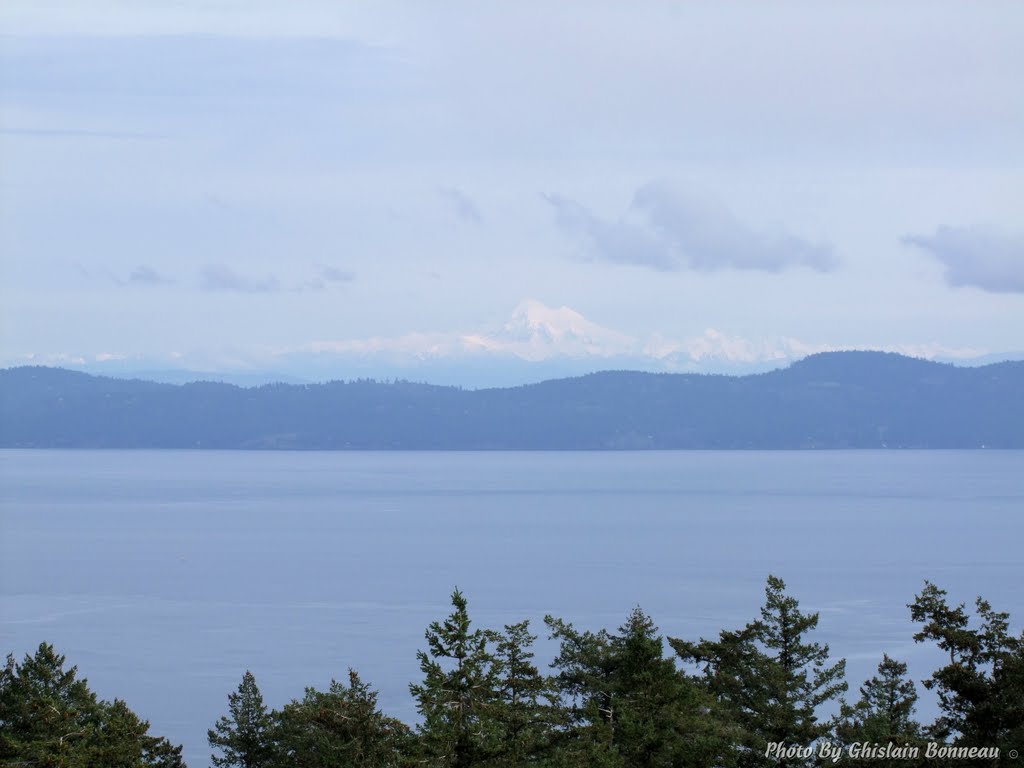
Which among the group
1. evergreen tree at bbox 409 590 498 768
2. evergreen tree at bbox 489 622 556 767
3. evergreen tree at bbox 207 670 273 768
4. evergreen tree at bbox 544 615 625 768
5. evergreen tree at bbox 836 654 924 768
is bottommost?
evergreen tree at bbox 207 670 273 768

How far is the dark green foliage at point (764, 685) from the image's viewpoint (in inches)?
800

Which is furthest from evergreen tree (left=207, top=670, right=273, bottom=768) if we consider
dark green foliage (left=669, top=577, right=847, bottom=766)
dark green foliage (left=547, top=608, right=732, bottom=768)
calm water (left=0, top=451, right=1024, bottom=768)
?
calm water (left=0, top=451, right=1024, bottom=768)

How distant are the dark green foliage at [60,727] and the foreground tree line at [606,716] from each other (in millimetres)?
43

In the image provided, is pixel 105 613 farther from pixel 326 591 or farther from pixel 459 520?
pixel 459 520

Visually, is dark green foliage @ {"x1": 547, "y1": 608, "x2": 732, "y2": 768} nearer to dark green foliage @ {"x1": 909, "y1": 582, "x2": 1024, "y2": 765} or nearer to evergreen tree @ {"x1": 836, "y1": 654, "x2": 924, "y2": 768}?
evergreen tree @ {"x1": 836, "y1": 654, "x2": 924, "y2": 768}

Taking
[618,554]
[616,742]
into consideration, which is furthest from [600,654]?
[618,554]

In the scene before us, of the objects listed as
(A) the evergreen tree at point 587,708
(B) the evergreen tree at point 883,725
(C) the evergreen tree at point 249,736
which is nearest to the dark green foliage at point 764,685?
(B) the evergreen tree at point 883,725

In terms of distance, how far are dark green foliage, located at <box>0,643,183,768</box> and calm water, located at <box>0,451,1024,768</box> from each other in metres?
20.7

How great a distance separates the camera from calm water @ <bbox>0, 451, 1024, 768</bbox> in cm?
6100

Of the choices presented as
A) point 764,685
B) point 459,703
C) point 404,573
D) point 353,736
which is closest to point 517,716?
point 459,703

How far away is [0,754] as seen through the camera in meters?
19.4

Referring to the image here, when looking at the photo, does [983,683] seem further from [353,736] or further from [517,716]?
[353,736]

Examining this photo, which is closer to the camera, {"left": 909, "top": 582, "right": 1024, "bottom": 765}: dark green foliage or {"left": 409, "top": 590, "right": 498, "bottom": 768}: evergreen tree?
{"left": 409, "top": 590, "right": 498, "bottom": 768}: evergreen tree

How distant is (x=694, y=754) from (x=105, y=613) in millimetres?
69219
